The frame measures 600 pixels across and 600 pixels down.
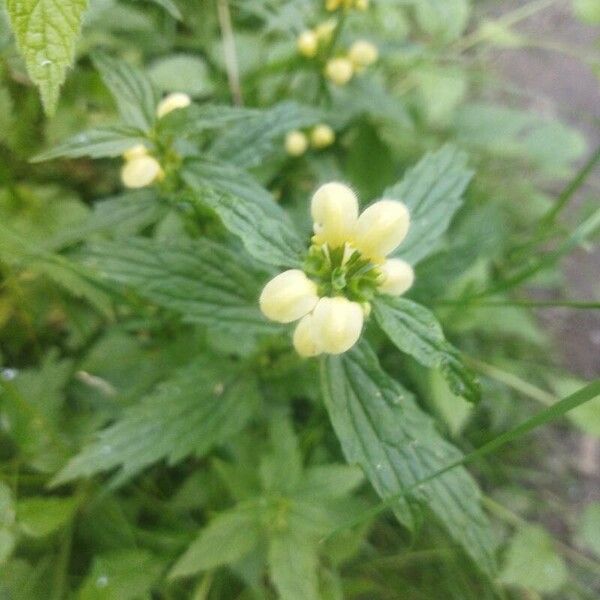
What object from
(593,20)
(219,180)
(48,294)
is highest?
(219,180)

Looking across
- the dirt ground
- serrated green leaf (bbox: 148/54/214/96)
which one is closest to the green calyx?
serrated green leaf (bbox: 148/54/214/96)

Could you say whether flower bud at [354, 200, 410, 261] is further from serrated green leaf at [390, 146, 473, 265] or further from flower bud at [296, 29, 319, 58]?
flower bud at [296, 29, 319, 58]

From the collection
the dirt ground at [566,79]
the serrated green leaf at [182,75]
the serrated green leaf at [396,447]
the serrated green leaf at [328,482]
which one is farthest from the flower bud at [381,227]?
the dirt ground at [566,79]

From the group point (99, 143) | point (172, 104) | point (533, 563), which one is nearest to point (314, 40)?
point (172, 104)

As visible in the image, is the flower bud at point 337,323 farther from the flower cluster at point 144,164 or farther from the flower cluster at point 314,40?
the flower cluster at point 314,40

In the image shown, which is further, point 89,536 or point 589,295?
point 589,295

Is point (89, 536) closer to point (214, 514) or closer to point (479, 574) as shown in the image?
point (214, 514)

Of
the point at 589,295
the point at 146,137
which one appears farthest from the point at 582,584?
the point at 146,137
